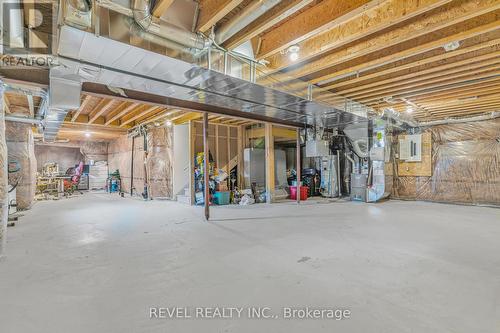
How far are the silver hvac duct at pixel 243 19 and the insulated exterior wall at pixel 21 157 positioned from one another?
602 centimetres

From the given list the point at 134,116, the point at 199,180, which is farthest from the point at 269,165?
the point at 134,116

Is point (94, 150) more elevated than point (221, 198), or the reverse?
point (94, 150)

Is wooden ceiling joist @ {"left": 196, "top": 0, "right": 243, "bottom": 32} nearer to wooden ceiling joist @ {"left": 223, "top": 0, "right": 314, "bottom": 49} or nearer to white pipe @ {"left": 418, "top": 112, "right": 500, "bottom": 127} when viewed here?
wooden ceiling joist @ {"left": 223, "top": 0, "right": 314, "bottom": 49}

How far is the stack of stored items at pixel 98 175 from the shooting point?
1139 cm

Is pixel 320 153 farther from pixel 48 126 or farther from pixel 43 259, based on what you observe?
pixel 48 126

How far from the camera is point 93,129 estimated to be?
26.8 feet

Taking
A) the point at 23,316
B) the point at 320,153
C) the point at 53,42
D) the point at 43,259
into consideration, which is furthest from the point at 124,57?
the point at 320,153

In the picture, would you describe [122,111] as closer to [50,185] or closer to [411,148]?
[50,185]

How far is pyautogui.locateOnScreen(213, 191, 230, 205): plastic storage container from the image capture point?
661 cm

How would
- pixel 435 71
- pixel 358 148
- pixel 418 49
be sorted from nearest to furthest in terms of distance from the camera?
pixel 418 49, pixel 435 71, pixel 358 148

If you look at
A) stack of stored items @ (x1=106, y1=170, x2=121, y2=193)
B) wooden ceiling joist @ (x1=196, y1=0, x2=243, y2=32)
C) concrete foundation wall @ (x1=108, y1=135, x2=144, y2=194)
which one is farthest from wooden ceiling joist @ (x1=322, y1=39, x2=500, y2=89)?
stack of stored items @ (x1=106, y1=170, x2=121, y2=193)

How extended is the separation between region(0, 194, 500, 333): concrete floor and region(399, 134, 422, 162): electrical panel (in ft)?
10.6

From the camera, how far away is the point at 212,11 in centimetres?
214

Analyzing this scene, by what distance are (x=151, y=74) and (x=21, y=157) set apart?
548 cm
